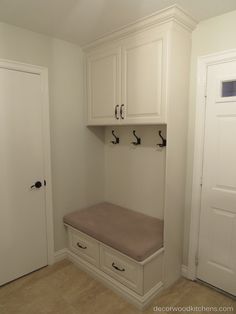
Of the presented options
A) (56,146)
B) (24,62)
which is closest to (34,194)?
(56,146)

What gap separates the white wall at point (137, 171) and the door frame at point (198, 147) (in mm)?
361

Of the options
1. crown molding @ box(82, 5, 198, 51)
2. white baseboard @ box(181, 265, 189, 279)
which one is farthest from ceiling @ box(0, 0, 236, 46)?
white baseboard @ box(181, 265, 189, 279)

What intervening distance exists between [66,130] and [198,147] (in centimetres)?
143

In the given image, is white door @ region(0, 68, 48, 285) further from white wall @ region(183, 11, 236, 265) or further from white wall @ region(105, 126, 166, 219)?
white wall @ region(183, 11, 236, 265)

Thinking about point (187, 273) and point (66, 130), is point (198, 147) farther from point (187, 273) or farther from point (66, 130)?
point (66, 130)

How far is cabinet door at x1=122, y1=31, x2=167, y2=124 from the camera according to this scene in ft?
6.29

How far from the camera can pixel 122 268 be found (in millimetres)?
2051

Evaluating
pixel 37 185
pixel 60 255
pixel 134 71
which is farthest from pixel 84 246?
pixel 134 71

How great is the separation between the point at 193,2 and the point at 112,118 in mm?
1204

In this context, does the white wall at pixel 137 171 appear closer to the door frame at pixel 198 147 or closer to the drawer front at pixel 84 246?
the door frame at pixel 198 147

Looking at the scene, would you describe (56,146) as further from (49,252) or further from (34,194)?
(49,252)

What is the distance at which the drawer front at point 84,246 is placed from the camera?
7.56 feet

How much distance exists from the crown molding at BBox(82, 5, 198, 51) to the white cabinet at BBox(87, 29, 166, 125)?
0.06m

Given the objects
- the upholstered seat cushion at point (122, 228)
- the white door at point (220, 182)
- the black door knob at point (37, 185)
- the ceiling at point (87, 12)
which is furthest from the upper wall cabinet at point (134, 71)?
the upholstered seat cushion at point (122, 228)
